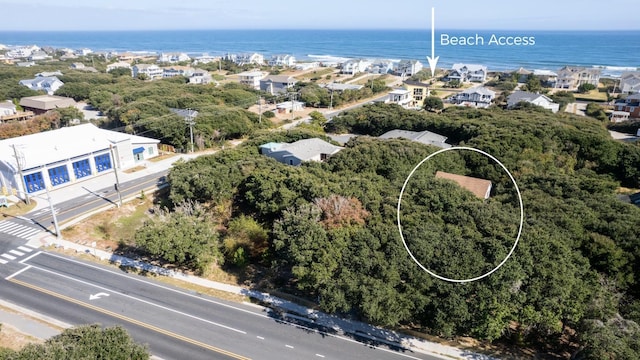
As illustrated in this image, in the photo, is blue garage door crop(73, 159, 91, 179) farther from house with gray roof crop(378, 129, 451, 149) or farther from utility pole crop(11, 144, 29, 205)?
house with gray roof crop(378, 129, 451, 149)

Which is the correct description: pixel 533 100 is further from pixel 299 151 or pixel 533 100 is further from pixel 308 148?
pixel 299 151

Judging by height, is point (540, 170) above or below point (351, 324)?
above

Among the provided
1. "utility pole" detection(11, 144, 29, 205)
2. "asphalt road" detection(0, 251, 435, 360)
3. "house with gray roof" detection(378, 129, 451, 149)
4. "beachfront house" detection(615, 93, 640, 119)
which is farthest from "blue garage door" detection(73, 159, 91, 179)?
"beachfront house" detection(615, 93, 640, 119)

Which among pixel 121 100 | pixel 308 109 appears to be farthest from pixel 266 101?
pixel 121 100

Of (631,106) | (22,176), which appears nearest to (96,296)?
(22,176)

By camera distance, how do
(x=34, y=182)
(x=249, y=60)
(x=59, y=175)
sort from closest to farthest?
(x=34, y=182) < (x=59, y=175) < (x=249, y=60)

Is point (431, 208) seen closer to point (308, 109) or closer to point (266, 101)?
point (308, 109)
